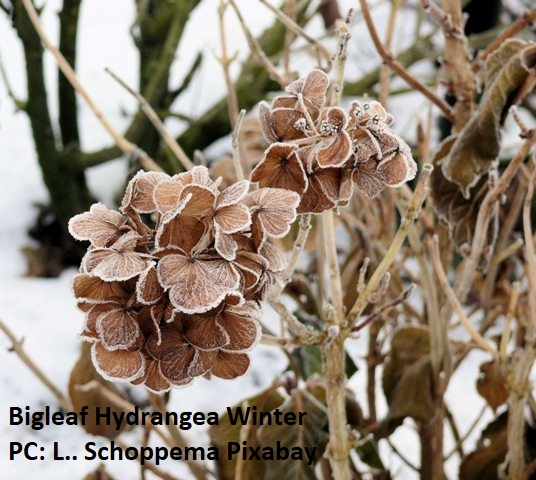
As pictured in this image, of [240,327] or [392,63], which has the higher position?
[392,63]

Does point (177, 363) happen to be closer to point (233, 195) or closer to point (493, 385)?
point (233, 195)

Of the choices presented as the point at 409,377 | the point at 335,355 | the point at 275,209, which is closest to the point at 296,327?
the point at 335,355

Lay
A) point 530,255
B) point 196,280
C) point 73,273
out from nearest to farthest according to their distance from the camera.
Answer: point 196,280, point 530,255, point 73,273

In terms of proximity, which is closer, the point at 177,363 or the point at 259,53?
the point at 177,363

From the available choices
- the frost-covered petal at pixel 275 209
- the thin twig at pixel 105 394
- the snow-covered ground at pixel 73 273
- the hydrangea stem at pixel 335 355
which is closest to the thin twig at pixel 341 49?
the hydrangea stem at pixel 335 355

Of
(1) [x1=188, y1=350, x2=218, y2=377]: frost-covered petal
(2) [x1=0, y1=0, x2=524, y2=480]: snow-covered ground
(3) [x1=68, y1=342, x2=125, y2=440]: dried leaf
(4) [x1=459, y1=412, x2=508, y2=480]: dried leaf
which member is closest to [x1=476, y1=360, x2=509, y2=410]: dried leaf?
(4) [x1=459, y1=412, x2=508, y2=480]: dried leaf

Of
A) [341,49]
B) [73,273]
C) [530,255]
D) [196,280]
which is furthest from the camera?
[73,273]

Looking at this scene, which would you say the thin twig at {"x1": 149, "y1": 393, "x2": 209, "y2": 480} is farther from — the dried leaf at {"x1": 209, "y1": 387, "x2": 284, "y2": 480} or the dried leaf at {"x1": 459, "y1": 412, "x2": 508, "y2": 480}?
the dried leaf at {"x1": 459, "y1": 412, "x2": 508, "y2": 480}
